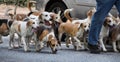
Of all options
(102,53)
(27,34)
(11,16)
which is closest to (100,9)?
(102,53)

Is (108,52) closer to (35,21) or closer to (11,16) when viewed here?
(35,21)

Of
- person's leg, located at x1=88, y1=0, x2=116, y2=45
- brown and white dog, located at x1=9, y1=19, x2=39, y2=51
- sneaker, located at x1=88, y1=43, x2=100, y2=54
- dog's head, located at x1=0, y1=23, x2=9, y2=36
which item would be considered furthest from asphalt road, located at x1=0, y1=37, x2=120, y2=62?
dog's head, located at x1=0, y1=23, x2=9, y2=36

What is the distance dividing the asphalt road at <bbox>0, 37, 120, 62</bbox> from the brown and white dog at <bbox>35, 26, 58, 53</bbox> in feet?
0.61

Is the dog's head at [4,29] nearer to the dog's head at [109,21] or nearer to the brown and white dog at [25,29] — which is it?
the brown and white dog at [25,29]

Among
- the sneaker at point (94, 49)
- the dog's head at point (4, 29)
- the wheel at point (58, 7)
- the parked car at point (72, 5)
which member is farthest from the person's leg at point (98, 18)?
the wheel at point (58, 7)

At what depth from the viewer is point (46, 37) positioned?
36.9 ft

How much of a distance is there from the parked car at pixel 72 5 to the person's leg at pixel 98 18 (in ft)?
5.53

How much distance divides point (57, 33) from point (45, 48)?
73cm

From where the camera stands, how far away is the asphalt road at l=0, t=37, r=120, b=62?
10.1 meters

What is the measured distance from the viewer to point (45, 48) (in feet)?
39.7

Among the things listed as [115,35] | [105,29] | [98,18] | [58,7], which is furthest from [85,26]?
[58,7]

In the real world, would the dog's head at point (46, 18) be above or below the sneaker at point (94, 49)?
above

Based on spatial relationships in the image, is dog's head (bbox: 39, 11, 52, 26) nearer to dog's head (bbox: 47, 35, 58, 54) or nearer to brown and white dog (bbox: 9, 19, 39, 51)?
brown and white dog (bbox: 9, 19, 39, 51)

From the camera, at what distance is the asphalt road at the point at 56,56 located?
1005cm
